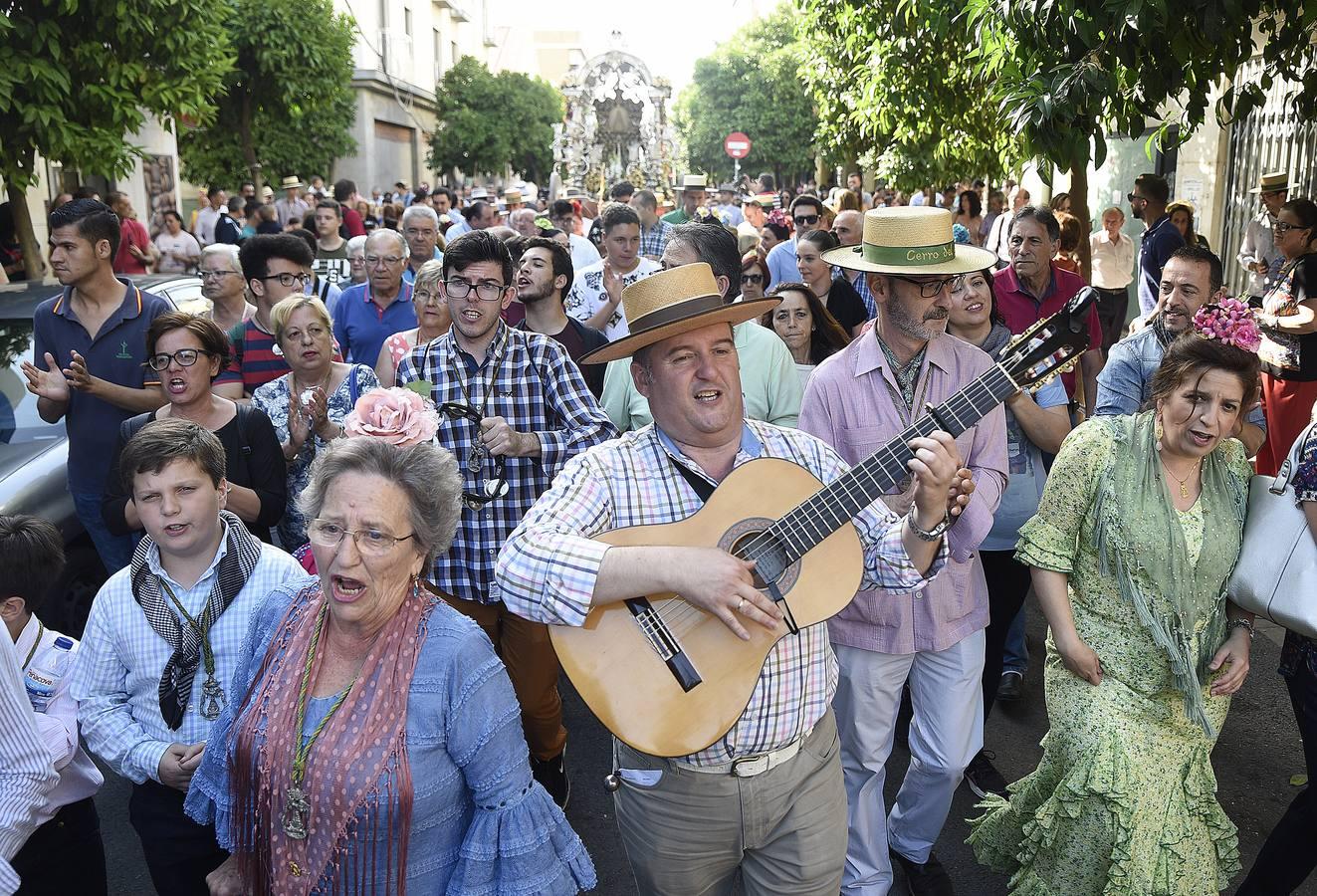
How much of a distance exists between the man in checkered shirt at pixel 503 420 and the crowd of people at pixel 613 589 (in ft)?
0.04

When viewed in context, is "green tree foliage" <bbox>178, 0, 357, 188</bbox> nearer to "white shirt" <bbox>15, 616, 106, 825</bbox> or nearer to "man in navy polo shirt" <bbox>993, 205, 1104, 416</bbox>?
"man in navy polo shirt" <bbox>993, 205, 1104, 416</bbox>

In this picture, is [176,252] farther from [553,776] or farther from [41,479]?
[553,776]

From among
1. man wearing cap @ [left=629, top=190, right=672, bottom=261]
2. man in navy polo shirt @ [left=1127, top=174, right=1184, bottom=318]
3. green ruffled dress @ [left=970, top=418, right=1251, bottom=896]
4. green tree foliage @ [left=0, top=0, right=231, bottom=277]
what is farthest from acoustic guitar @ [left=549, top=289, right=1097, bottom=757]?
green tree foliage @ [left=0, top=0, right=231, bottom=277]

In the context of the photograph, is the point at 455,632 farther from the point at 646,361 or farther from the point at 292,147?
the point at 292,147

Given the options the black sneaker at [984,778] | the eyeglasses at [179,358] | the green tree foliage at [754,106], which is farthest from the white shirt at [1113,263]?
the green tree foliage at [754,106]

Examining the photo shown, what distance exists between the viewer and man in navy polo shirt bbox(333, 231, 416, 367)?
21.6 feet

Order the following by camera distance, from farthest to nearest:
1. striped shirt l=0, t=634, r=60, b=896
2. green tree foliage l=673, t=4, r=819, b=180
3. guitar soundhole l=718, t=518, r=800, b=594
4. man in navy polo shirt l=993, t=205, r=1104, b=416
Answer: green tree foliage l=673, t=4, r=819, b=180 → man in navy polo shirt l=993, t=205, r=1104, b=416 → striped shirt l=0, t=634, r=60, b=896 → guitar soundhole l=718, t=518, r=800, b=594

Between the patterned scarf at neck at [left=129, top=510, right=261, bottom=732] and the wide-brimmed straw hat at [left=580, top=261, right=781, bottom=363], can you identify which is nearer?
the wide-brimmed straw hat at [left=580, top=261, right=781, bottom=363]

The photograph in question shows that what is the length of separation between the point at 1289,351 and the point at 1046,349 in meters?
4.71

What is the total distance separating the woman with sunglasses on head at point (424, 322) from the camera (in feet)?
18.2

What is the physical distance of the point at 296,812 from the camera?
2477 millimetres

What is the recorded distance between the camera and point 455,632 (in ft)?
8.53

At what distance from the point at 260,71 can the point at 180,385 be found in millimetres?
20147

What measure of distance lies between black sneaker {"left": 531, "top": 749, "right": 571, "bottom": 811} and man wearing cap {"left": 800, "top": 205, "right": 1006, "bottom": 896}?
4.45ft
